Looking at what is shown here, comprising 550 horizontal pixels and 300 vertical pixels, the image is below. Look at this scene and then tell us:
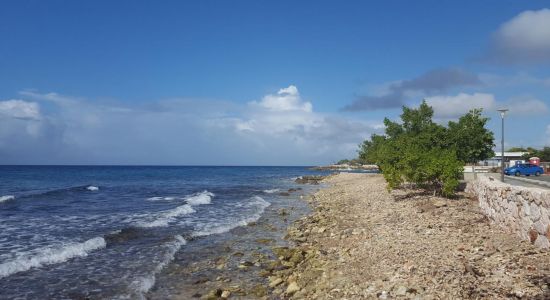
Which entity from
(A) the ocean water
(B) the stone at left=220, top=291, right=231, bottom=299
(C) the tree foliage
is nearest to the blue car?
(C) the tree foliage

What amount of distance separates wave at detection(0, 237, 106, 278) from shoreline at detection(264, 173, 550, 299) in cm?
773

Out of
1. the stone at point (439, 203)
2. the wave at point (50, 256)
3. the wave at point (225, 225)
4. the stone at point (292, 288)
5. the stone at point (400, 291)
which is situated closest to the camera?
the stone at point (400, 291)

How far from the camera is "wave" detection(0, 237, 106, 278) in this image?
13065 millimetres

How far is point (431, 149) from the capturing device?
1380 inches

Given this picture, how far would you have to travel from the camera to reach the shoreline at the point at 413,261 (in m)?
8.46

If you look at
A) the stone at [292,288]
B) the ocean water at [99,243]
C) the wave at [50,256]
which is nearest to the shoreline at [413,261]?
the stone at [292,288]

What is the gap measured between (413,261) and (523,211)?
13.2 feet

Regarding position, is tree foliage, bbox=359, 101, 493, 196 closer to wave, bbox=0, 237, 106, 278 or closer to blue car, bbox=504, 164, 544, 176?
blue car, bbox=504, 164, 544, 176

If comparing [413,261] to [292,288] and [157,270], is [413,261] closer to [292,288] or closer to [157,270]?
[292,288]

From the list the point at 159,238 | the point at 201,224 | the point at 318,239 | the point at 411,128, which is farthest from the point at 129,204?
the point at 411,128

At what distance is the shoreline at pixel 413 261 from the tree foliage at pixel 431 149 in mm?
4435

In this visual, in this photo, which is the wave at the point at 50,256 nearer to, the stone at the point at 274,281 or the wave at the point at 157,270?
the wave at the point at 157,270

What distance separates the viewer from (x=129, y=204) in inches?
1337

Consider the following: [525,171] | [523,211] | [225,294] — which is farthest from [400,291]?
[525,171]
